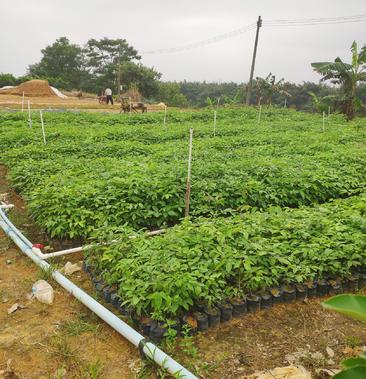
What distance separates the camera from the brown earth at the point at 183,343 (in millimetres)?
2990

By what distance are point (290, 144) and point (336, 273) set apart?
7.26 meters

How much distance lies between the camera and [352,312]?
1415 millimetres

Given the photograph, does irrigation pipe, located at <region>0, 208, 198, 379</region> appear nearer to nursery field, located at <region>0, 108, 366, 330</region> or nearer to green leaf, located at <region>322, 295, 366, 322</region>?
nursery field, located at <region>0, 108, 366, 330</region>

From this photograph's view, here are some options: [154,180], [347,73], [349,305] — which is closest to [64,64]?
[347,73]

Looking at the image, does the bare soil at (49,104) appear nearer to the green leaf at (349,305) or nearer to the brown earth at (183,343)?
the brown earth at (183,343)

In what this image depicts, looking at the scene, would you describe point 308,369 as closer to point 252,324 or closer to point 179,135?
point 252,324

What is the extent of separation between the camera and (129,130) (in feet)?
41.2

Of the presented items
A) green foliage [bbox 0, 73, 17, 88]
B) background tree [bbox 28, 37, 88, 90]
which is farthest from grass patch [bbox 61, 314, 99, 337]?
background tree [bbox 28, 37, 88, 90]

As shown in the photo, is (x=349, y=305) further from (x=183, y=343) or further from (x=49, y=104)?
(x=49, y=104)

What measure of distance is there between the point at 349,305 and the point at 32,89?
3090cm

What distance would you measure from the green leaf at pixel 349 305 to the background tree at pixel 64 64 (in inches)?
1894

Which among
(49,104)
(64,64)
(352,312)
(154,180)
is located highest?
(64,64)

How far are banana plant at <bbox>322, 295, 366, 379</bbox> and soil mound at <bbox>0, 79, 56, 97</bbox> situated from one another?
1198 inches

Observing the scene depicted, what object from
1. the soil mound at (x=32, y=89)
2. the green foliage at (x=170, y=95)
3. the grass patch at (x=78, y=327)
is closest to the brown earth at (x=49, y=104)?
the soil mound at (x=32, y=89)
